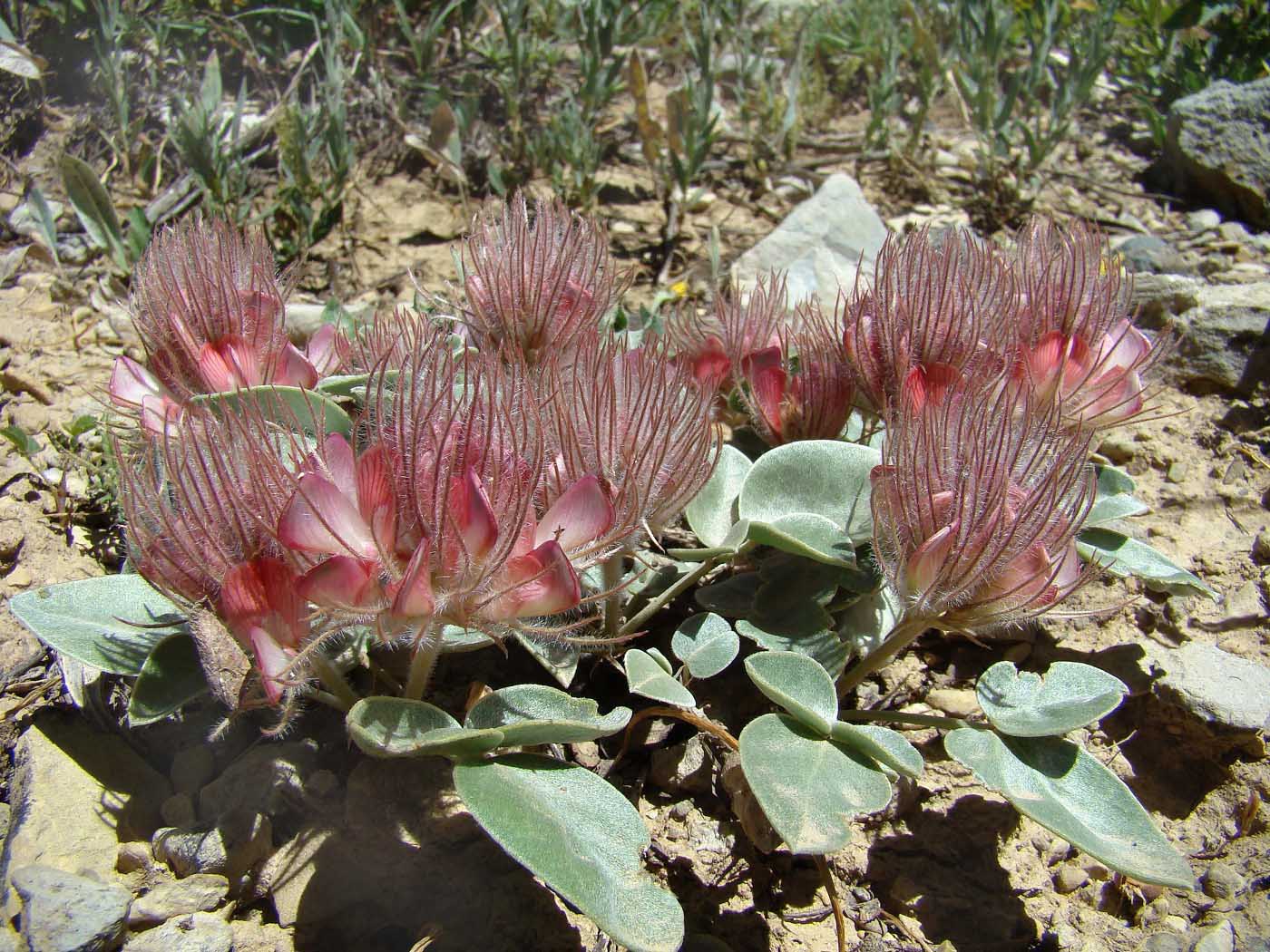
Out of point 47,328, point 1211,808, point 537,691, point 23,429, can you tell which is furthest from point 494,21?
point 1211,808

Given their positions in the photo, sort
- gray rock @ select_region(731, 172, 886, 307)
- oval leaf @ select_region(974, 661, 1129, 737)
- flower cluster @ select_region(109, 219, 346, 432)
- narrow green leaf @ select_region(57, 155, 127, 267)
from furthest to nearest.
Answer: gray rock @ select_region(731, 172, 886, 307), narrow green leaf @ select_region(57, 155, 127, 267), flower cluster @ select_region(109, 219, 346, 432), oval leaf @ select_region(974, 661, 1129, 737)

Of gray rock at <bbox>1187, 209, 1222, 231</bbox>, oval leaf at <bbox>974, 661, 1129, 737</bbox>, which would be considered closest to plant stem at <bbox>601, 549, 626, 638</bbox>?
oval leaf at <bbox>974, 661, 1129, 737</bbox>

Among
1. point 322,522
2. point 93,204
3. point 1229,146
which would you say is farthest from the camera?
point 1229,146

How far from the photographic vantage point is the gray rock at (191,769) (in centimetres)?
194

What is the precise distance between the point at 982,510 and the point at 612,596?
0.74 meters

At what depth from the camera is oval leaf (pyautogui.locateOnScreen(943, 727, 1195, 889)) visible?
5.25 feet

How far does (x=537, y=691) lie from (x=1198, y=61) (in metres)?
4.98

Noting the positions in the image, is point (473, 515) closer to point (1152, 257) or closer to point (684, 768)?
point (684, 768)

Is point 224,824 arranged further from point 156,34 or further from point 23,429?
point 156,34

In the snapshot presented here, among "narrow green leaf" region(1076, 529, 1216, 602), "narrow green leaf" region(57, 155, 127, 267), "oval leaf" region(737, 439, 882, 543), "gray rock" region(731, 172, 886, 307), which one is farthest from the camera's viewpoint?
"gray rock" region(731, 172, 886, 307)

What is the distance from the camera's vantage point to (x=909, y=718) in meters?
1.95

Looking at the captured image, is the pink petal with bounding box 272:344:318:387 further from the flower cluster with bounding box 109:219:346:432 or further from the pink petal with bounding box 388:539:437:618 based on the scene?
the pink petal with bounding box 388:539:437:618

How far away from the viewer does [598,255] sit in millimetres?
2240

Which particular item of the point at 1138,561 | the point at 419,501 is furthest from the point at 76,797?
the point at 1138,561
